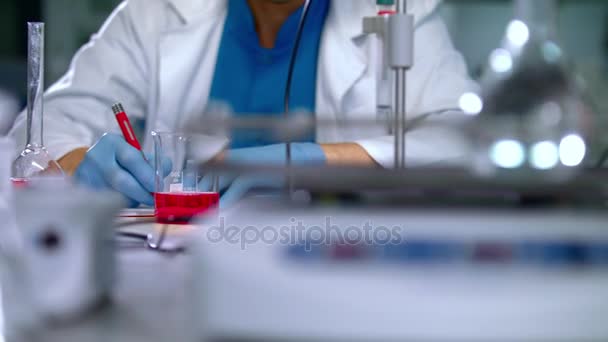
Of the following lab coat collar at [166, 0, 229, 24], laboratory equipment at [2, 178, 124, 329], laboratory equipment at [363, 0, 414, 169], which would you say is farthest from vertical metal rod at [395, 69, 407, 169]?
lab coat collar at [166, 0, 229, 24]

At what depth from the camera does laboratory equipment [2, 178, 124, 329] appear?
0.38 m

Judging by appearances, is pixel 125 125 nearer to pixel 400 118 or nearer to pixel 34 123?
pixel 34 123

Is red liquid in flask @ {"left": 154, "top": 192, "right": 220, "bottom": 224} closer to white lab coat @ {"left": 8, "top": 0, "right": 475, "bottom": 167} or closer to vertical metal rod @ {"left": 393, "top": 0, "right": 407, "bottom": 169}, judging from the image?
vertical metal rod @ {"left": 393, "top": 0, "right": 407, "bottom": 169}

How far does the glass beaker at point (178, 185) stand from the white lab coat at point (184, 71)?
0.45 m

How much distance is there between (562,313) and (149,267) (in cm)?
32

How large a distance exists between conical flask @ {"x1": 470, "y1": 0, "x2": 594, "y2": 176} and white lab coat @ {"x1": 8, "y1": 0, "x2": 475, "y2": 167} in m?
0.66

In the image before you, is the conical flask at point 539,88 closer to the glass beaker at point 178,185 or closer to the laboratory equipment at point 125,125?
the glass beaker at point 178,185

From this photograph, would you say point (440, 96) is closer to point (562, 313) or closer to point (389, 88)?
point (389, 88)

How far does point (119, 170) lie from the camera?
996mm

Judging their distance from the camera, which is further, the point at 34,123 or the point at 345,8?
the point at 345,8

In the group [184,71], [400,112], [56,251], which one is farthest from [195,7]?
[56,251]

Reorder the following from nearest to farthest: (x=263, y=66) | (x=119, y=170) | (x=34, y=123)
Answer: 1. (x=34, y=123)
2. (x=119, y=170)
3. (x=263, y=66)

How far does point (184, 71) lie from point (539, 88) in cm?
95

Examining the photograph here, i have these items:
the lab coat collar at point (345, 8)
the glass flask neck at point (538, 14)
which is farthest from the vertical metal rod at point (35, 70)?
the lab coat collar at point (345, 8)
